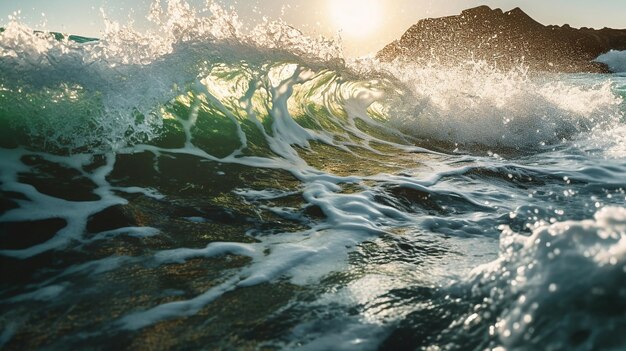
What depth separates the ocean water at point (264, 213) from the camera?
163 centimetres

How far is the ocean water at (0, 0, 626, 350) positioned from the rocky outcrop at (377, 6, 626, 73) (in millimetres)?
58929

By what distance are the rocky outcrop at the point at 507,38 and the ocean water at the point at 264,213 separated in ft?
193

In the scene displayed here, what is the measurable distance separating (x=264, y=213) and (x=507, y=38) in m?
88.9

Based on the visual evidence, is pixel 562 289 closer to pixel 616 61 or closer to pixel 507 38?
pixel 616 61

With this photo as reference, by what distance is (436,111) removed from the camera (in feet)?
28.2

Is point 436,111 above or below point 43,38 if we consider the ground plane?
below

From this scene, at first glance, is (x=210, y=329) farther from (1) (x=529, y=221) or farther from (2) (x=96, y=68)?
(2) (x=96, y=68)

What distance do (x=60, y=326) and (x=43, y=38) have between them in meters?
3.71

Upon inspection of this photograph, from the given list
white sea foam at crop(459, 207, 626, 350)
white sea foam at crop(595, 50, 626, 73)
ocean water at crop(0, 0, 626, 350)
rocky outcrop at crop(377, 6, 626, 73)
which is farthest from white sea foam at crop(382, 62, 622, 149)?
rocky outcrop at crop(377, 6, 626, 73)

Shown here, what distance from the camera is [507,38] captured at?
8125 centimetres

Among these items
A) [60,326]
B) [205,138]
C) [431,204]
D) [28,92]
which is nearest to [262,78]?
[205,138]

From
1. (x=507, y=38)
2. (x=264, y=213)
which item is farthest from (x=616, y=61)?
(x=264, y=213)

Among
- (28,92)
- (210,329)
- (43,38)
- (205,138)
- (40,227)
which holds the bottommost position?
(210,329)

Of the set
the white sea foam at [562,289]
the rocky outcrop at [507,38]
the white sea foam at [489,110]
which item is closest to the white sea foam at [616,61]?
the rocky outcrop at [507,38]
